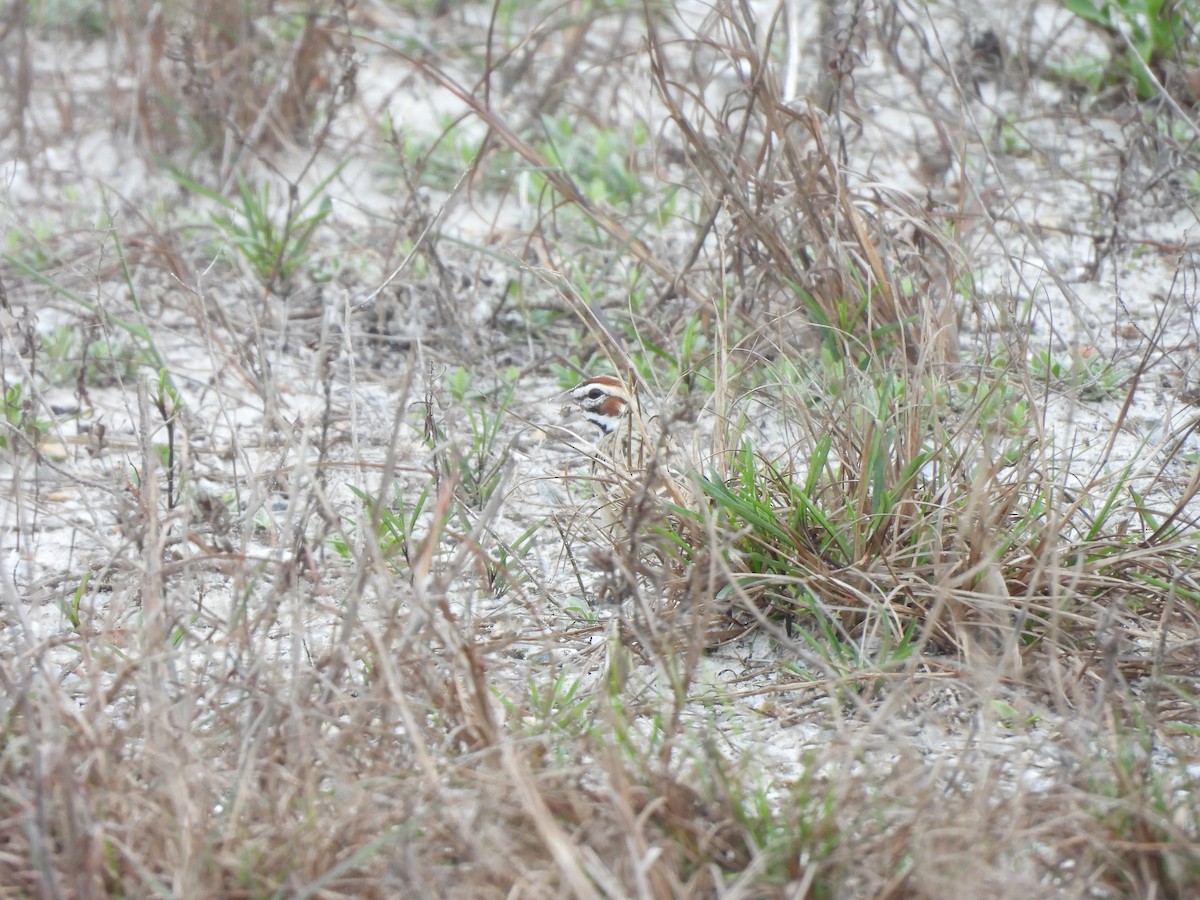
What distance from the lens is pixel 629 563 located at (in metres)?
2.34

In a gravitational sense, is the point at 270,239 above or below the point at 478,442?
above

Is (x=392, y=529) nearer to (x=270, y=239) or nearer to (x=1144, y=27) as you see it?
(x=270, y=239)

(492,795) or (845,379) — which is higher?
(845,379)

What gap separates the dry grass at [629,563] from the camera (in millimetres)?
1995

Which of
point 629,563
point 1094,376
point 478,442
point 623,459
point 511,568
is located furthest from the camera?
point 1094,376

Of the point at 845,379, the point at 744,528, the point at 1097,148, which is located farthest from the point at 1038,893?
the point at 1097,148

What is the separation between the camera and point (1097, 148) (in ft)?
17.2

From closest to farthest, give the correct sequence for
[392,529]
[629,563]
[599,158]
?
[629,563] → [392,529] → [599,158]

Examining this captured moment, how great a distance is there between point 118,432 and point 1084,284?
3148mm

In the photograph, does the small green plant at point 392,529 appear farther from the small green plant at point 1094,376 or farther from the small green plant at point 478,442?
the small green plant at point 1094,376

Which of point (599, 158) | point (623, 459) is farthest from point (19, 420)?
point (599, 158)

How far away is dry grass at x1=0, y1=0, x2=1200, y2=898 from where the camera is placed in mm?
1995

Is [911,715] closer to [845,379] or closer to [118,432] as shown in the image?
[845,379]

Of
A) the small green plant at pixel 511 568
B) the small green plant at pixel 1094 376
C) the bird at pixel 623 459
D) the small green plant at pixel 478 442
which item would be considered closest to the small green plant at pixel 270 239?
the small green plant at pixel 478 442
